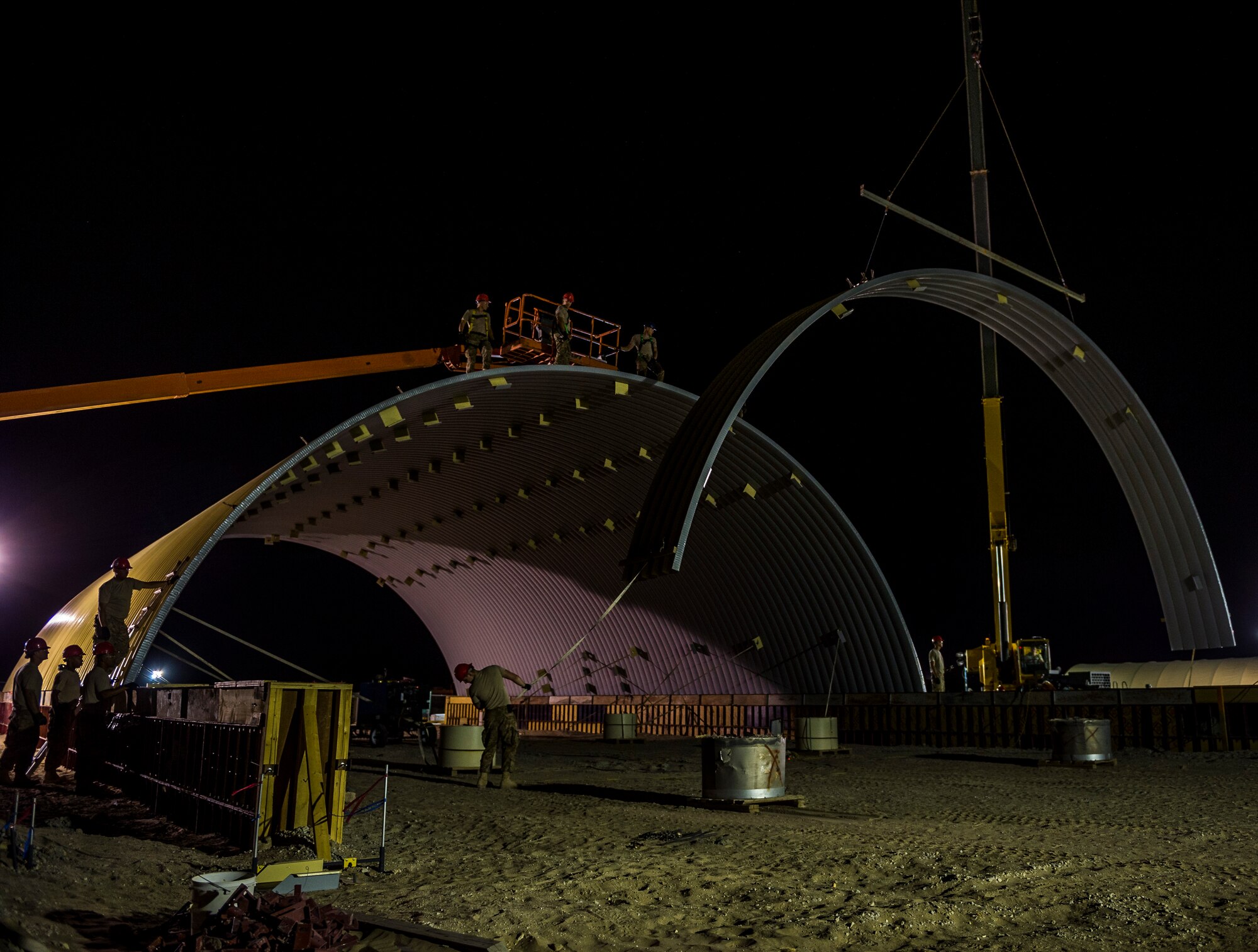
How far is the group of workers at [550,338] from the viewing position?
19297 millimetres

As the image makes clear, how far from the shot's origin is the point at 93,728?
12.4m

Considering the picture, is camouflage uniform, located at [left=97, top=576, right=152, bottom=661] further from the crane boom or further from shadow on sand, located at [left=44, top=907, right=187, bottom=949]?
shadow on sand, located at [left=44, top=907, right=187, bottom=949]

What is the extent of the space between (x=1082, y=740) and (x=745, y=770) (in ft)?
25.2

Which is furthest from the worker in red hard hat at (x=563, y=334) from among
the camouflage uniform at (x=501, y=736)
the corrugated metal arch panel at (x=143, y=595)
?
the camouflage uniform at (x=501, y=736)

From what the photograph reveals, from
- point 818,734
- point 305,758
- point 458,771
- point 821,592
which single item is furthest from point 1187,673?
point 305,758

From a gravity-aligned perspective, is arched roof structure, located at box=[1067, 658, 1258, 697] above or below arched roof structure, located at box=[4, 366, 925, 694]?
below

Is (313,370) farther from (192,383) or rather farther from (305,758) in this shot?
(305,758)

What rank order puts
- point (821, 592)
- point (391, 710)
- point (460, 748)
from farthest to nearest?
1. point (391, 710)
2. point (821, 592)
3. point (460, 748)

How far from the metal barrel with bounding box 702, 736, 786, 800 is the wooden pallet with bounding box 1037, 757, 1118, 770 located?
23.1 feet

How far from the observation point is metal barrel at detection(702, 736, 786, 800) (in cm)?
1023

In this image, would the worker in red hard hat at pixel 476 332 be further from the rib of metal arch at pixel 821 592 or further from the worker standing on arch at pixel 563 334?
the rib of metal arch at pixel 821 592

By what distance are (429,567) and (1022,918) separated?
2662 centimetres

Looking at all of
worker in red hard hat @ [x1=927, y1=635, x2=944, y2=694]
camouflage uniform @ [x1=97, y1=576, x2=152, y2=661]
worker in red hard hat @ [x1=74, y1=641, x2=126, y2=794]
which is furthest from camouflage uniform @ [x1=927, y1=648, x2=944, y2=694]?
worker in red hard hat @ [x1=74, y1=641, x2=126, y2=794]

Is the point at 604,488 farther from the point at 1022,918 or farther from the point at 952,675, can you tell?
the point at 952,675
